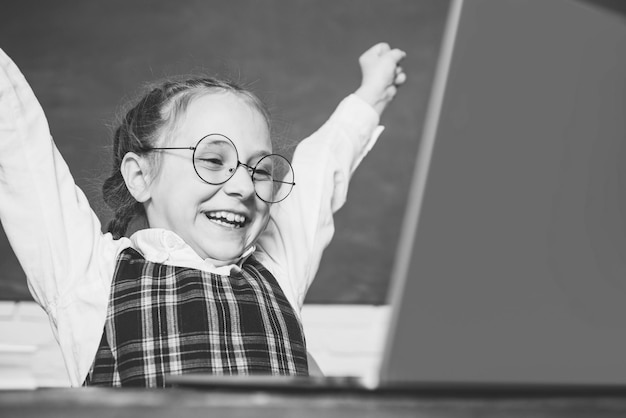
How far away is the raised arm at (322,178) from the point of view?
32.4 inches

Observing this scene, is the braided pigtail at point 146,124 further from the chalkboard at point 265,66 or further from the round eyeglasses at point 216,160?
the chalkboard at point 265,66

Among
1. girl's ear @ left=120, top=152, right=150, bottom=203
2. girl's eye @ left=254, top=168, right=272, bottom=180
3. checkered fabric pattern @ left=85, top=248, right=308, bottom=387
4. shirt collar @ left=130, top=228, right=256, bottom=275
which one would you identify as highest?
girl's eye @ left=254, top=168, right=272, bottom=180

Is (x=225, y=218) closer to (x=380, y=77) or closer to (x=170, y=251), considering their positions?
(x=170, y=251)

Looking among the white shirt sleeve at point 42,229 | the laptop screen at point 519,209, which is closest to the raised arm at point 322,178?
the white shirt sleeve at point 42,229

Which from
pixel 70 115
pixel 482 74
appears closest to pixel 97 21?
pixel 70 115

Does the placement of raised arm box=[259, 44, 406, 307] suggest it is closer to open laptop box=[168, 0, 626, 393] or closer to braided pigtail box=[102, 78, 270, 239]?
braided pigtail box=[102, 78, 270, 239]

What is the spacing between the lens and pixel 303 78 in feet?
4.91

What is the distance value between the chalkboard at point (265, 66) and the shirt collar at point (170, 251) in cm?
44

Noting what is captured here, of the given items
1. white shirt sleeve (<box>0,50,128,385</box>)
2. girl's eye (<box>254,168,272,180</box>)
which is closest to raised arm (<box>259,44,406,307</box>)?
girl's eye (<box>254,168,272,180</box>)

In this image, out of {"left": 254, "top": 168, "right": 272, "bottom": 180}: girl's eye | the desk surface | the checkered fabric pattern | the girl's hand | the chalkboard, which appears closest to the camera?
the desk surface

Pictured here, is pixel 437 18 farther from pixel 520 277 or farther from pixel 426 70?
pixel 520 277

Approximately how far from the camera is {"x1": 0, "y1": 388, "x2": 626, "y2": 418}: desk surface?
0.63 ft

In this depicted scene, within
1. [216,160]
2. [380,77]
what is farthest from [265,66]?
[216,160]

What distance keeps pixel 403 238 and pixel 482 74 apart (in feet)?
0.20
